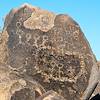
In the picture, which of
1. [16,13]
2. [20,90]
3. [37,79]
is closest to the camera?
[20,90]

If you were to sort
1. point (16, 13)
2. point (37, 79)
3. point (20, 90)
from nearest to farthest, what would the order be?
point (20, 90) → point (37, 79) → point (16, 13)

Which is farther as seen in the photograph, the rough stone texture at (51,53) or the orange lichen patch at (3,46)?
the orange lichen patch at (3,46)

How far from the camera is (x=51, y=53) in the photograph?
349 inches

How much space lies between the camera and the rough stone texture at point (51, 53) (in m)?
8.78

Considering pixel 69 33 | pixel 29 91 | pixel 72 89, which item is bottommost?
pixel 72 89

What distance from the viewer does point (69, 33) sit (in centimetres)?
919

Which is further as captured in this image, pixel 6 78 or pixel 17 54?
pixel 17 54

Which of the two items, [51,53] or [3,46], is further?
[3,46]

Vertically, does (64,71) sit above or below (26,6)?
below

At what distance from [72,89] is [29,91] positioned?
6.96 ft

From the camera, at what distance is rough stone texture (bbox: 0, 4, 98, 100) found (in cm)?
878

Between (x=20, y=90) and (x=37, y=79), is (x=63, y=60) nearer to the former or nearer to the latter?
(x=37, y=79)

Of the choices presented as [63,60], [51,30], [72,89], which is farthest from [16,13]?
[72,89]

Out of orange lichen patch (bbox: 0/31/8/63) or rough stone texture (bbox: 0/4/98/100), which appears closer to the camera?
rough stone texture (bbox: 0/4/98/100)
